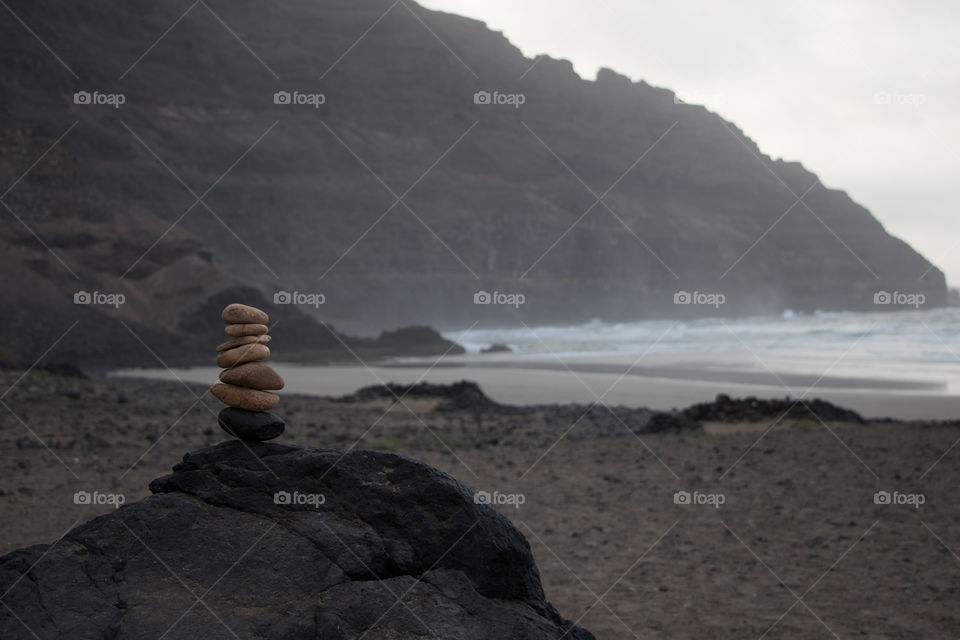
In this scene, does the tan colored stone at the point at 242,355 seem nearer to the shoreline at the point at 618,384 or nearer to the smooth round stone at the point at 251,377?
the smooth round stone at the point at 251,377

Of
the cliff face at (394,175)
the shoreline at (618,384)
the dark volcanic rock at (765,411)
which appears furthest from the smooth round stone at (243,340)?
the cliff face at (394,175)

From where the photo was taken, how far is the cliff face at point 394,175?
68.8m

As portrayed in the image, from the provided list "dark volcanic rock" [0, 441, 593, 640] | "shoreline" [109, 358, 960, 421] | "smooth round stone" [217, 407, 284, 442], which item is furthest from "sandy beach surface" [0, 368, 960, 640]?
"shoreline" [109, 358, 960, 421]

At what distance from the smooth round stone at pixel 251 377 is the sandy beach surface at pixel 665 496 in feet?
9.38

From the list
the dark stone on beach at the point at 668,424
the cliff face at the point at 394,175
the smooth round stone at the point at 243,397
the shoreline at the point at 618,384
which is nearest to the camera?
the smooth round stone at the point at 243,397

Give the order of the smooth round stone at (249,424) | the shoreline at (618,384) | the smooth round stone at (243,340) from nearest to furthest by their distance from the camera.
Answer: the smooth round stone at (249,424) → the smooth round stone at (243,340) → the shoreline at (618,384)

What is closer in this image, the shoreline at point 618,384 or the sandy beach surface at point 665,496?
the sandy beach surface at point 665,496

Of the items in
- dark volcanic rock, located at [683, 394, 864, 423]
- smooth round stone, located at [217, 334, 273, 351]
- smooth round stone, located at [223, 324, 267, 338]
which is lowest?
smooth round stone, located at [217, 334, 273, 351]

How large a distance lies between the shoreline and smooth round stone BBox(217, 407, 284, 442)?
14.4 meters

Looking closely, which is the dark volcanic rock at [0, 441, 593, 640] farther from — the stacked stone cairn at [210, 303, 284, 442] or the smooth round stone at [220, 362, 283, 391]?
the smooth round stone at [220, 362, 283, 391]

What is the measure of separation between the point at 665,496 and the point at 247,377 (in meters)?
6.17

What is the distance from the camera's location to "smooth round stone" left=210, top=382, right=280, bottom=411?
14.0 ft

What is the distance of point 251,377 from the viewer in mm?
4324

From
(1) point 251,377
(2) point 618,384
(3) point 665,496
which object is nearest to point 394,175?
(2) point 618,384
